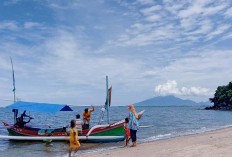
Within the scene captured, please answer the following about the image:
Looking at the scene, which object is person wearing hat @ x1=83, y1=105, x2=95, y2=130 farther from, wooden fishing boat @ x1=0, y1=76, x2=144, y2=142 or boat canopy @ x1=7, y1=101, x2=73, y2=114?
boat canopy @ x1=7, y1=101, x2=73, y2=114

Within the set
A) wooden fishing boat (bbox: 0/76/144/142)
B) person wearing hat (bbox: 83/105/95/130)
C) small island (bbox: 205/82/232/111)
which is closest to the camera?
wooden fishing boat (bbox: 0/76/144/142)

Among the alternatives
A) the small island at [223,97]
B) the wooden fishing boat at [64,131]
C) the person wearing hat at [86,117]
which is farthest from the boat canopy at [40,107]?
the small island at [223,97]

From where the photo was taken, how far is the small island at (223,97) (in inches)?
3144

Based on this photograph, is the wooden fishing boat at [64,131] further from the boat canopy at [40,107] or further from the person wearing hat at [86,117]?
the person wearing hat at [86,117]

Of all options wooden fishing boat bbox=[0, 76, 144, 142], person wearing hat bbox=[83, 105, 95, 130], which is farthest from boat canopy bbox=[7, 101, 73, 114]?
person wearing hat bbox=[83, 105, 95, 130]

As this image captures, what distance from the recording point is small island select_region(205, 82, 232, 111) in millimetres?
79863

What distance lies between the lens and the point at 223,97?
82500 millimetres

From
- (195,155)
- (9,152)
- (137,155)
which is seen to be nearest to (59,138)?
(9,152)

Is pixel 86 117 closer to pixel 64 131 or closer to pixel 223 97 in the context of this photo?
pixel 64 131

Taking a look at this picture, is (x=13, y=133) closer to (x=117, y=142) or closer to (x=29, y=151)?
(x=29, y=151)

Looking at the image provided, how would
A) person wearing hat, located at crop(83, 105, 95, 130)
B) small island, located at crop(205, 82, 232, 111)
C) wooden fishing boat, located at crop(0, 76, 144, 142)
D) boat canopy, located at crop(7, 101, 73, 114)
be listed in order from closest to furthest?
wooden fishing boat, located at crop(0, 76, 144, 142) < boat canopy, located at crop(7, 101, 73, 114) < person wearing hat, located at crop(83, 105, 95, 130) < small island, located at crop(205, 82, 232, 111)

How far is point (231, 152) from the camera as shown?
7.84 meters

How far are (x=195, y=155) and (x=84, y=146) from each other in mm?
7719

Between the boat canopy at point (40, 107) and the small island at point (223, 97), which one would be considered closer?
the boat canopy at point (40, 107)
